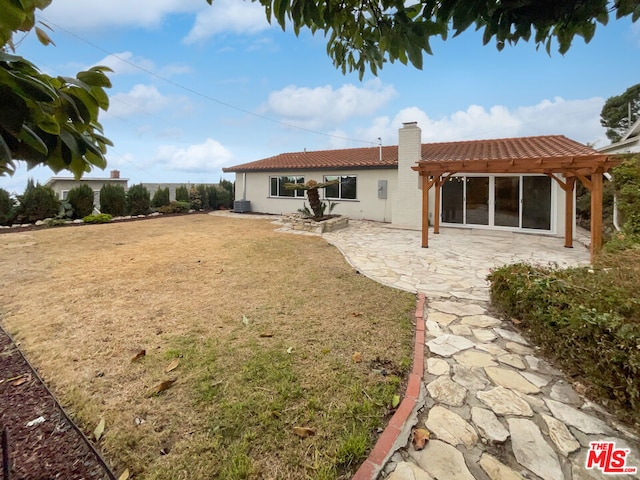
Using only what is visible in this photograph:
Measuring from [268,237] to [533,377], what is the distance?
8968 millimetres

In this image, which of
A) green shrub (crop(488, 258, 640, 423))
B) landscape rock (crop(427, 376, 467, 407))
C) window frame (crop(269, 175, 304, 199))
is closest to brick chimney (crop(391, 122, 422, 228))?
window frame (crop(269, 175, 304, 199))

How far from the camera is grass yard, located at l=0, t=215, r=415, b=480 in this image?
7.20 ft

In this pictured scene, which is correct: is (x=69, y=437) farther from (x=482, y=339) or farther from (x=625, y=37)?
(x=625, y=37)

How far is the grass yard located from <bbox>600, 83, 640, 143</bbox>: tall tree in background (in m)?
27.0

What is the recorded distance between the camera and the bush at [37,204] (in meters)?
13.8

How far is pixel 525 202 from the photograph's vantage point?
1205cm

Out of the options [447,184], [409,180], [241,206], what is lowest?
[241,206]

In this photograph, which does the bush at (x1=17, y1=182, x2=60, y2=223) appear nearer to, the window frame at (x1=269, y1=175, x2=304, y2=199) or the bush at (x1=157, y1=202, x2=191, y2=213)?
the bush at (x1=157, y1=202, x2=191, y2=213)

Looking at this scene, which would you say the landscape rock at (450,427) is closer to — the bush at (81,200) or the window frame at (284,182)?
the window frame at (284,182)

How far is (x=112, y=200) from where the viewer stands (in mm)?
16203

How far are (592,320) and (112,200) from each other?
1889 cm

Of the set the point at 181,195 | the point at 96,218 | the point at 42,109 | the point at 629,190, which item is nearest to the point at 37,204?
the point at 96,218

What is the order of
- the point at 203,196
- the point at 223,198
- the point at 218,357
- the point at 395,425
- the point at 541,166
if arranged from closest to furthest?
the point at 395,425 → the point at 218,357 → the point at 541,166 → the point at 203,196 → the point at 223,198

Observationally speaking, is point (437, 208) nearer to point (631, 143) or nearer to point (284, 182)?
point (631, 143)
